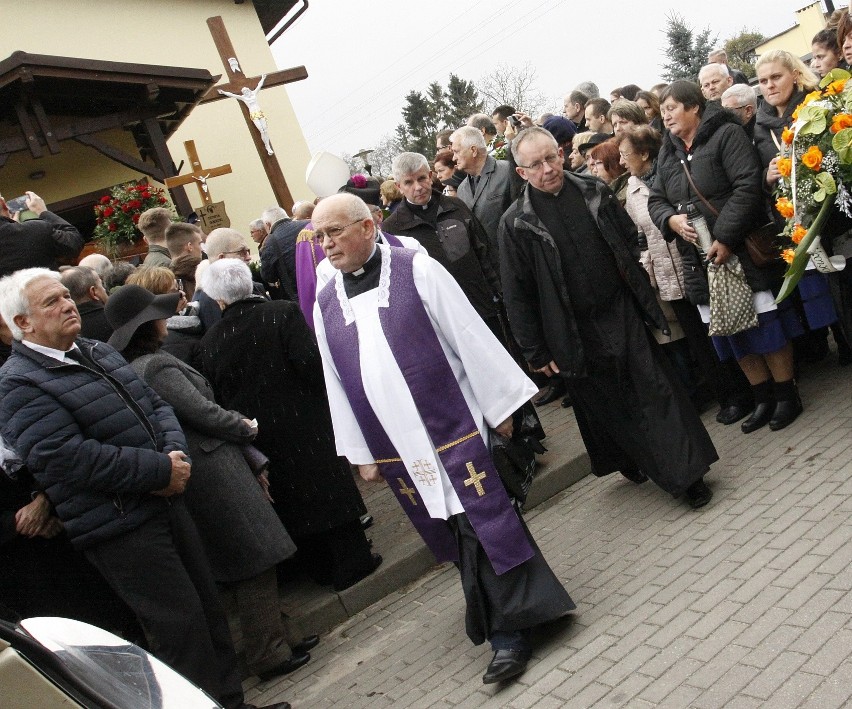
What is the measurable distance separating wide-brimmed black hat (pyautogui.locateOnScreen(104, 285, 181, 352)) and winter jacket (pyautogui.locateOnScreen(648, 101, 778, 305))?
3.23 metres

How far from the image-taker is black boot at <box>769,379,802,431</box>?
628 centimetres

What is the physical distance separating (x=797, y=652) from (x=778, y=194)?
2797mm

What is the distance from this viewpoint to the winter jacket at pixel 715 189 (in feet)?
19.8

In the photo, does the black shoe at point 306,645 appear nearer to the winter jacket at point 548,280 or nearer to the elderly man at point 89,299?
the winter jacket at point 548,280

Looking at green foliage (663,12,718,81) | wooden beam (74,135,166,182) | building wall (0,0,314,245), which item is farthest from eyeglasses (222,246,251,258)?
green foliage (663,12,718,81)

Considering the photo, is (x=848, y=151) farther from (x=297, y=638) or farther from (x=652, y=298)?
(x=297, y=638)

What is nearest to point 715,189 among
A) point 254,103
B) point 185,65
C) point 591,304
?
point 591,304

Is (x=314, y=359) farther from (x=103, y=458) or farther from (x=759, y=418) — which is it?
(x=759, y=418)

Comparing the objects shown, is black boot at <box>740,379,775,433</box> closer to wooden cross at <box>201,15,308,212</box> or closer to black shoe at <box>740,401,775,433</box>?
black shoe at <box>740,401,775,433</box>

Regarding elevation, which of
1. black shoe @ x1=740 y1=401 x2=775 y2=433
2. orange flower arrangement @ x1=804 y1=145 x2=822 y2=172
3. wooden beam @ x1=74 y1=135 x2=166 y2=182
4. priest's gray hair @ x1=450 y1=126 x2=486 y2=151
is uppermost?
wooden beam @ x1=74 y1=135 x2=166 y2=182

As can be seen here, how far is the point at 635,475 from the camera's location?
20.3 feet

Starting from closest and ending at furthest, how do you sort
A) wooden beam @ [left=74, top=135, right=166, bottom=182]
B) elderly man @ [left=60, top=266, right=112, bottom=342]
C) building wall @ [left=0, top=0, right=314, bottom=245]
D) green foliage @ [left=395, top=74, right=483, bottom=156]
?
1. elderly man @ [left=60, top=266, right=112, bottom=342]
2. wooden beam @ [left=74, top=135, right=166, bottom=182]
3. building wall @ [left=0, top=0, right=314, bottom=245]
4. green foliage @ [left=395, top=74, right=483, bottom=156]

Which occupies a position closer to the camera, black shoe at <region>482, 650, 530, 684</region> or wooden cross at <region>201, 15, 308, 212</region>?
black shoe at <region>482, 650, 530, 684</region>

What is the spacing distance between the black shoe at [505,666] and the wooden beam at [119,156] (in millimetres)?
11766
